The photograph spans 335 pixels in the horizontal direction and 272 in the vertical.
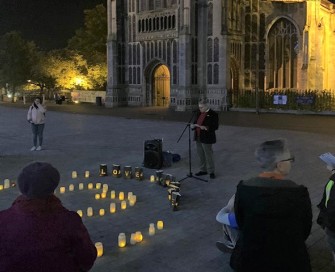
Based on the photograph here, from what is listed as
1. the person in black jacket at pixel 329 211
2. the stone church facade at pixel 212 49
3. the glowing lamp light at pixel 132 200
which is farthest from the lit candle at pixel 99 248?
the stone church facade at pixel 212 49

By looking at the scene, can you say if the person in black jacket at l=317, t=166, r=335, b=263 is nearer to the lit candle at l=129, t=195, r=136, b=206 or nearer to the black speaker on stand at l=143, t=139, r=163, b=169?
the lit candle at l=129, t=195, r=136, b=206

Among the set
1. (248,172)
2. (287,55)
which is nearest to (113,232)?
(248,172)

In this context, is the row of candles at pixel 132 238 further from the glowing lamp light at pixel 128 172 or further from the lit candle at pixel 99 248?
the glowing lamp light at pixel 128 172

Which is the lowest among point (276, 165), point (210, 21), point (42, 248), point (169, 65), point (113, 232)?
point (113, 232)

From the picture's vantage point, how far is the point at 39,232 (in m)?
3.00

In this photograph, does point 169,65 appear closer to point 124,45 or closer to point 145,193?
point 124,45

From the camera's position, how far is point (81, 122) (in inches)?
958

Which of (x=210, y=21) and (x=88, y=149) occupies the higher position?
(x=210, y=21)

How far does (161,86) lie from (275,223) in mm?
35278

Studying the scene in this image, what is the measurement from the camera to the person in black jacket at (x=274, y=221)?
343 cm

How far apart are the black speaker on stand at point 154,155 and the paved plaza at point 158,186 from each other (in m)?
0.20

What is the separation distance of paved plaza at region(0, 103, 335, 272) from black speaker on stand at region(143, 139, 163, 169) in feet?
0.66

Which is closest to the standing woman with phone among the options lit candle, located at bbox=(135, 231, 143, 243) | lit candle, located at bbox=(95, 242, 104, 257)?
lit candle, located at bbox=(135, 231, 143, 243)

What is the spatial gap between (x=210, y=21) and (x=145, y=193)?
25979mm
